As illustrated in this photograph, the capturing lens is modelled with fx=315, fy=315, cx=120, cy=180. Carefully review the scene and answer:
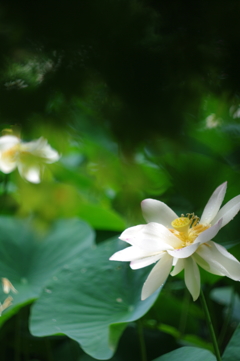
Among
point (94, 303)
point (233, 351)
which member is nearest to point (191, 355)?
point (233, 351)

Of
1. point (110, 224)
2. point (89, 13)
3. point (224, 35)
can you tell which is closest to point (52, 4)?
point (89, 13)

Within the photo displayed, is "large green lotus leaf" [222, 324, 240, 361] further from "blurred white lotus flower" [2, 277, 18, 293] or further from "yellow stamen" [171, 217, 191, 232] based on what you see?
"blurred white lotus flower" [2, 277, 18, 293]

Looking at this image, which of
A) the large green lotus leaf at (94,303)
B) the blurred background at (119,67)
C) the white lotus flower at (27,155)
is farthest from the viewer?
the large green lotus leaf at (94,303)

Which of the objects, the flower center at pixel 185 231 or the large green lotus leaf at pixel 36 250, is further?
the large green lotus leaf at pixel 36 250

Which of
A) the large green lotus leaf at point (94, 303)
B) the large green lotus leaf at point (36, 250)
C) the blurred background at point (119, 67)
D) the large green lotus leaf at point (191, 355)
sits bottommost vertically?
the large green lotus leaf at point (36, 250)

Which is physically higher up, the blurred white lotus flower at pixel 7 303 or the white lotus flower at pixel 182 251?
the white lotus flower at pixel 182 251

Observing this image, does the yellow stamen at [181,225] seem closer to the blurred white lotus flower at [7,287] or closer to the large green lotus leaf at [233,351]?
the large green lotus leaf at [233,351]

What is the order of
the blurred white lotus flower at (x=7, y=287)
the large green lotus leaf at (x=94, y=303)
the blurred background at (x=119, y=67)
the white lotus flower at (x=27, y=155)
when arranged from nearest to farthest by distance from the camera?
1. the blurred background at (x=119, y=67)
2. the white lotus flower at (x=27, y=155)
3. the large green lotus leaf at (x=94, y=303)
4. the blurred white lotus flower at (x=7, y=287)

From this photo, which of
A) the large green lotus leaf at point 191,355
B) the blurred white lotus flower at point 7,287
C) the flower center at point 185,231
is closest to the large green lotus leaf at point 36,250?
the blurred white lotus flower at point 7,287

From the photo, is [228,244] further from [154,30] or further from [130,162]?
[154,30]
